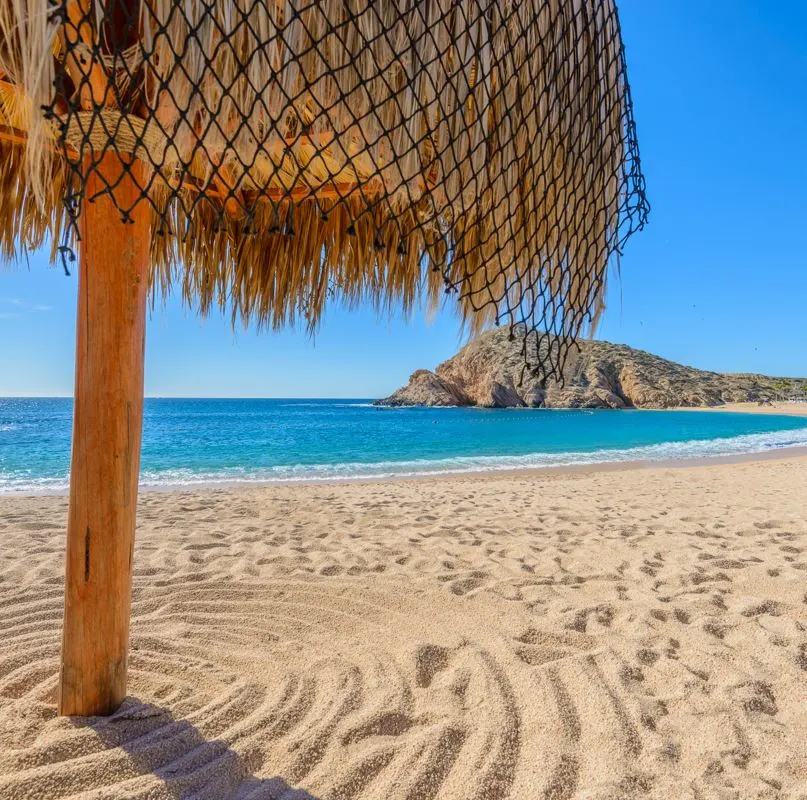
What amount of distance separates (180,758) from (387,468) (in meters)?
11.0

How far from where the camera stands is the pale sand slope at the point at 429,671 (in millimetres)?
1631

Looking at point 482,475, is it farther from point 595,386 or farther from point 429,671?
point 595,386

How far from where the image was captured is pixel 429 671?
2225mm

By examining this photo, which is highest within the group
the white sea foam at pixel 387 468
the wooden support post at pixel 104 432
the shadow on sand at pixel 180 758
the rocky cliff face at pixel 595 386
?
the rocky cliff face at pixel 595 386

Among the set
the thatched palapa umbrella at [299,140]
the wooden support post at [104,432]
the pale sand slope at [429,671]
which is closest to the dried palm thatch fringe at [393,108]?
the thatched palapa umbrella at [299,140]

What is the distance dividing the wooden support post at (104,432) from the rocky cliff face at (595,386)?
55.3 meters

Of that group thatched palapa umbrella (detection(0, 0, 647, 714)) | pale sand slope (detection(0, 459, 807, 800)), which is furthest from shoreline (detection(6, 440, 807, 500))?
thatched palapa umbrella (detection(0, 0, 647, 714))

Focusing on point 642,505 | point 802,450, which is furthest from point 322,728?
point 802,450

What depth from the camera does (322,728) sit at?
6.06ft

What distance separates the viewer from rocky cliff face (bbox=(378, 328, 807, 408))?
60219mm

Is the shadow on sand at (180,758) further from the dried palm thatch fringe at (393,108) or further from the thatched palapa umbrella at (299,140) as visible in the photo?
the dried palm thatch fringe at (393,108)

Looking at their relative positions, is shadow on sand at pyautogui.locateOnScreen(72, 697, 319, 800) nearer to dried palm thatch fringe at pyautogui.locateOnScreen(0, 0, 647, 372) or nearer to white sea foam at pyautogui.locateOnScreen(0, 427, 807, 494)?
dried palm thatch fringe at pyautogui.locateOnScreen(0, 0, 647, 372)

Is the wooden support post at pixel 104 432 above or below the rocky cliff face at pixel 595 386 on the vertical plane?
below

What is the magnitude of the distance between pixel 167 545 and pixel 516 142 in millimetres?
3827
